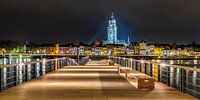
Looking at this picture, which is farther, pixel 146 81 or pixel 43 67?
pixel 43 67

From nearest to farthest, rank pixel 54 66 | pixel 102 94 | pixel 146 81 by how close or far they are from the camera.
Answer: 1. pixel 102 94
2. pixel 146 81
3. pixel 54 66

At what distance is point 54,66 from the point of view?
2004 inches

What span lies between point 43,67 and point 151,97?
21501mm

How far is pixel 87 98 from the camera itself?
19.0 metres

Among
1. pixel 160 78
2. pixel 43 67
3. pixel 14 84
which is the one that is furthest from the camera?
pixel 43 67

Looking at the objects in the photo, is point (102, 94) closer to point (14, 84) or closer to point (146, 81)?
point (146, 81)

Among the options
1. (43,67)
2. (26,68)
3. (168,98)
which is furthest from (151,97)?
(43,67)

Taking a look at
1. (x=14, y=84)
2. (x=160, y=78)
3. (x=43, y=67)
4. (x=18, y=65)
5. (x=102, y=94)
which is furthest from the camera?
(x=43, y=67)

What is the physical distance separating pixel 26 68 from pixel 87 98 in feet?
45.7

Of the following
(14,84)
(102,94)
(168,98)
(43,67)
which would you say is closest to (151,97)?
(168,98)

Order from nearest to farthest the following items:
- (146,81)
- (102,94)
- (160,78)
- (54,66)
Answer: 1. (102,94)
2. (146,81)
3. (160,78)
4. (54,66)

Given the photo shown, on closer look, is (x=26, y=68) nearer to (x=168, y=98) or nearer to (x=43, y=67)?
(x=43, y=67)

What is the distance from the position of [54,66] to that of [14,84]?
980 inches

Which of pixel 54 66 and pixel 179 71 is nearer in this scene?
pixel 179 71
